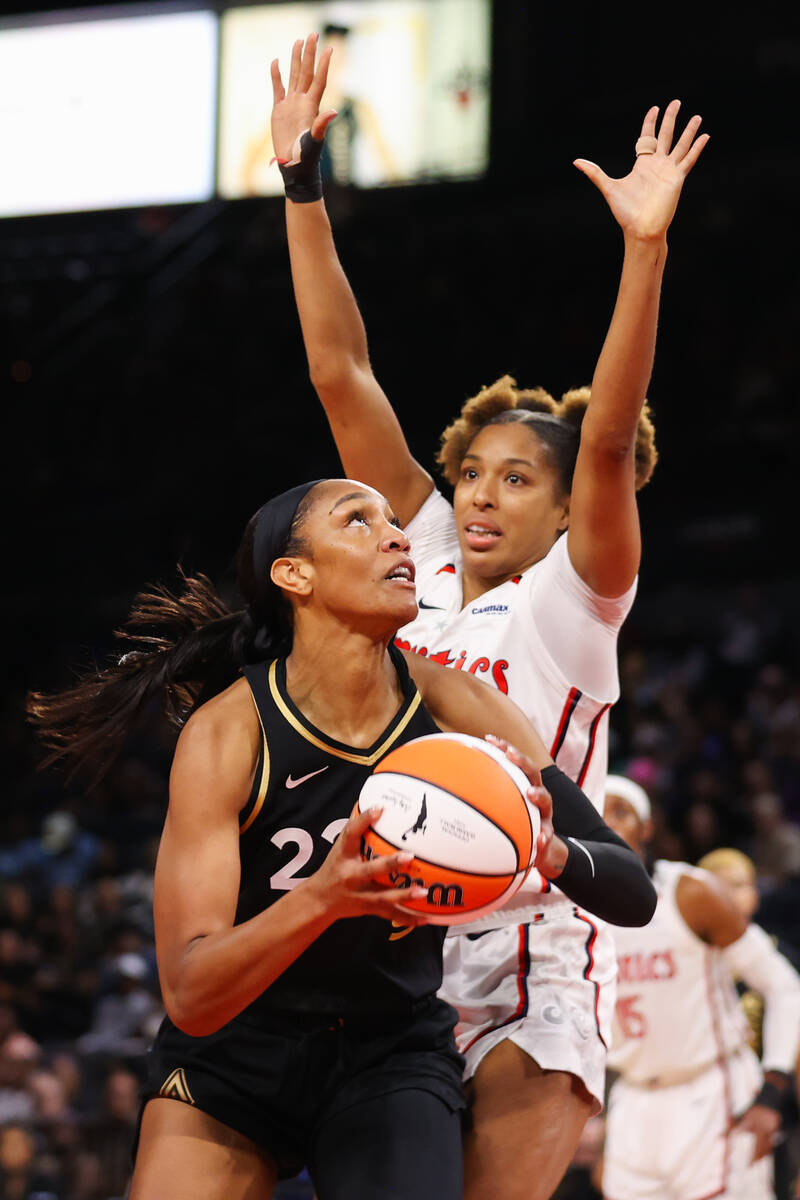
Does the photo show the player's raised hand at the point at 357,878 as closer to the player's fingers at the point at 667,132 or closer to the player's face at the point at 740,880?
the player's fingers at the point at 667,132

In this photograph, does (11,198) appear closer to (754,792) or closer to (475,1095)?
(754,792)

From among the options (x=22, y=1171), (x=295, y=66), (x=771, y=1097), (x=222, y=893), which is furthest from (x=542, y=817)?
(x=22, y=1171)

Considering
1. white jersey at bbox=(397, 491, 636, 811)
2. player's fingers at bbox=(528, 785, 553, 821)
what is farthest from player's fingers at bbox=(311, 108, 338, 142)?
player's fingers at bbox=(528, 785, 553, 821)

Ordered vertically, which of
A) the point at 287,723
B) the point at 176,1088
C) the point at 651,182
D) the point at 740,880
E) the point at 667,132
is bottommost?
the point at 740,880

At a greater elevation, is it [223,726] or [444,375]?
[223,726]

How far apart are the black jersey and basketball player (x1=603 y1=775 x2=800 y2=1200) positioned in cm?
280

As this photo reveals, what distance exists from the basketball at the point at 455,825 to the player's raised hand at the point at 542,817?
1 centimetres

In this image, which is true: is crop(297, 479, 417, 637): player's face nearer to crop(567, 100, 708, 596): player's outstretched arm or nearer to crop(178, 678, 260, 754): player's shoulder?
crop(178, 678, 260, 754): player's shoulder

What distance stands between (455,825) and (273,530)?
2.70ft

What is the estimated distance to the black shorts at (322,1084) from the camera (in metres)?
2.57

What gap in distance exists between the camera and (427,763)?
8.14 feet

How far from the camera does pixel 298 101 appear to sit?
3676mm

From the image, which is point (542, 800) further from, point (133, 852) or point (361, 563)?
point (133, 852)

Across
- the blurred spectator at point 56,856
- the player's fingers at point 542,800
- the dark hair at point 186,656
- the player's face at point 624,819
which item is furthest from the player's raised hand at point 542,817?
the blurred spectator at point 56,856
